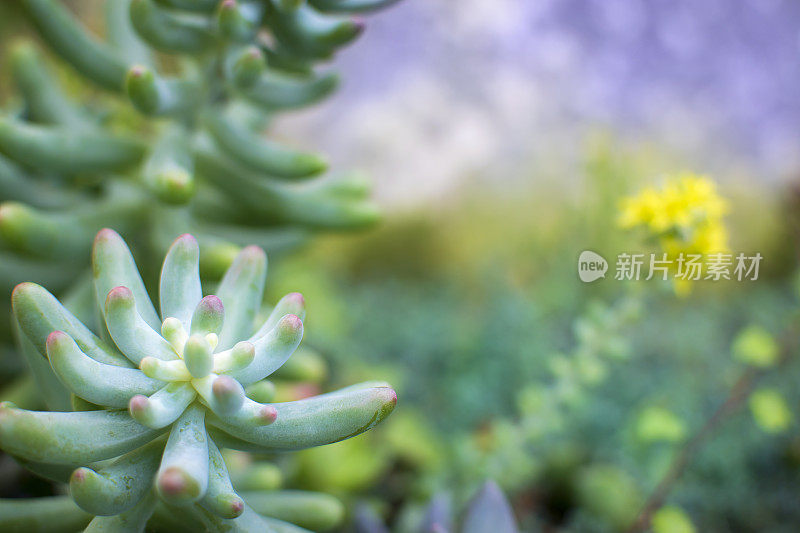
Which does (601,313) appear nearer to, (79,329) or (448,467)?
(448,467)

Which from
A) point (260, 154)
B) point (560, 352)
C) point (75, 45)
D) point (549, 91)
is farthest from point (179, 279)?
point (549, 91)

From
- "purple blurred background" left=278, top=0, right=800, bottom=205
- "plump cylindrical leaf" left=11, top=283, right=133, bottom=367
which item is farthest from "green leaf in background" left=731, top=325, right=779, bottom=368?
"purple blurred background" left=278, top=0, right=800, bottom=205

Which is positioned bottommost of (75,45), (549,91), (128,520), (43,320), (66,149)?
(128,520)

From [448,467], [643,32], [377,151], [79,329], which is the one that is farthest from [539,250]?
[79,329]

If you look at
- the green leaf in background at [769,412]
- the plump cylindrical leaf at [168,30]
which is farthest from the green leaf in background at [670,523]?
the plump cylindrical leaf at [168,30]

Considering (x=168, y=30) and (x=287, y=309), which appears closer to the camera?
(x=287, y=309)

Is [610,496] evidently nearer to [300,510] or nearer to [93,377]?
[300,510]

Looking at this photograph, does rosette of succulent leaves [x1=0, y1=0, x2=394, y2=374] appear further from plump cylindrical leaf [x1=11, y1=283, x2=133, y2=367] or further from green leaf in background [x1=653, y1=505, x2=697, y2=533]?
green leaf in background [x1=653, y1=505, x2=697, y2=533]
